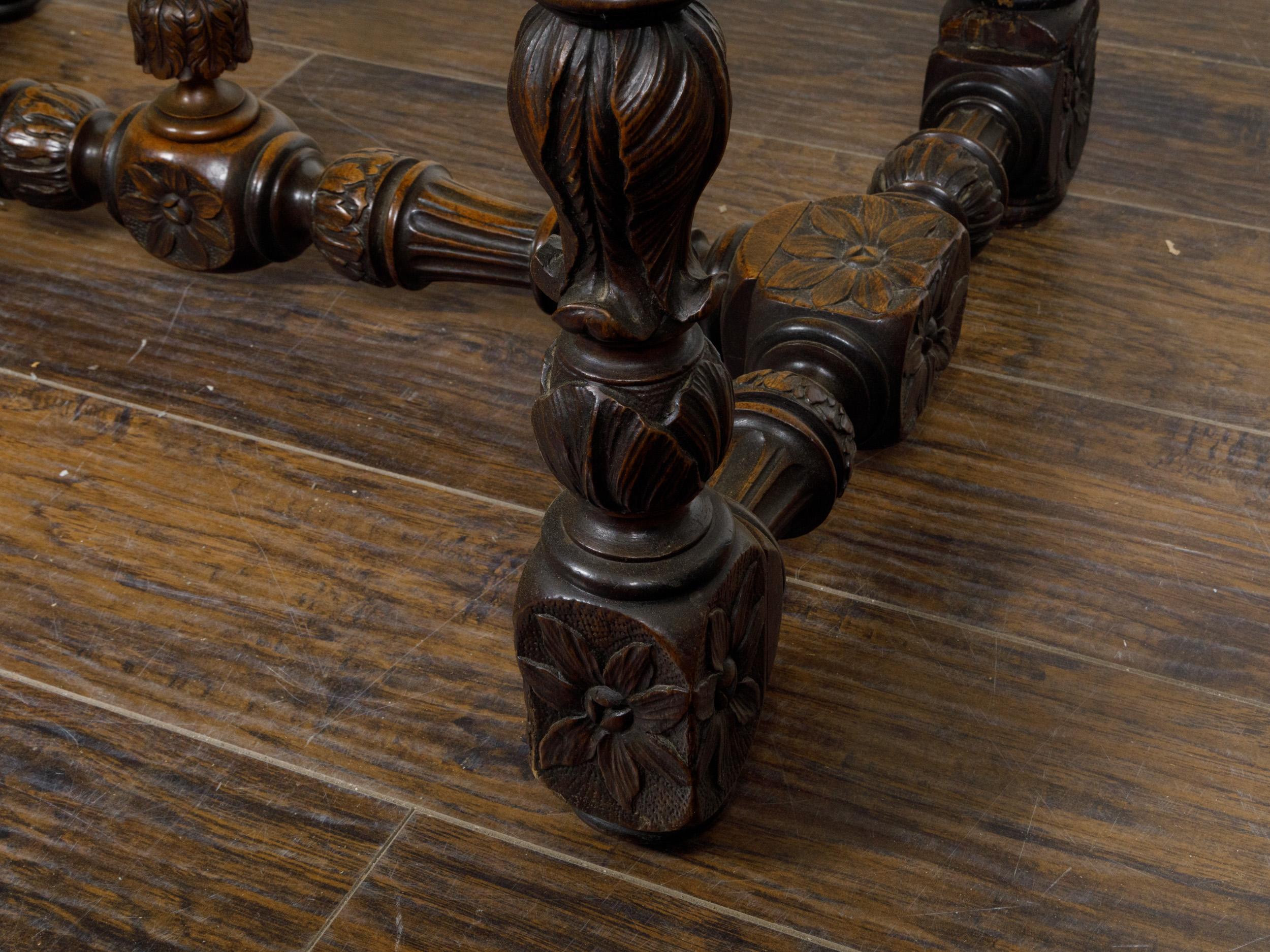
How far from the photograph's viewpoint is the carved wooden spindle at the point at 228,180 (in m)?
0.81

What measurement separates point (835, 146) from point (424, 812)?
0.66m

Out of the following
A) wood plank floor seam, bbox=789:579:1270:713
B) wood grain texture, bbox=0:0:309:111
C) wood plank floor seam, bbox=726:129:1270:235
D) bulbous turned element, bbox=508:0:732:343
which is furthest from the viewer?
wood grain texture, bbox=0:0:309:111

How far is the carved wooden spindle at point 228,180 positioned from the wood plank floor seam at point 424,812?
12.4 inches

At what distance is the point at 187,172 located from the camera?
0.84m

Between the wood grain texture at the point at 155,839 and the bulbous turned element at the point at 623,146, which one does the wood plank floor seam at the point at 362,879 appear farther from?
the bulbous turned element at the point at 623,146

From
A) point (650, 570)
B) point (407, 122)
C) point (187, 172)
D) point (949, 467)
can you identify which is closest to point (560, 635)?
point (650, 570)

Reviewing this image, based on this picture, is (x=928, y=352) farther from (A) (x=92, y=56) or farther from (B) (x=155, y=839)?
A: (A) (x=92, y=56)

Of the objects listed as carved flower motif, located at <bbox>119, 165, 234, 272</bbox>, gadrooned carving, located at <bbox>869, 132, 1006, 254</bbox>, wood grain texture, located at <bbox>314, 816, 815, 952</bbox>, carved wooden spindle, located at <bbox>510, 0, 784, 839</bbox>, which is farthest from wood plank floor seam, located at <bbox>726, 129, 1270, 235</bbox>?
wood grain texture, located at <bbox>314, 816, 815, 952</bbox>

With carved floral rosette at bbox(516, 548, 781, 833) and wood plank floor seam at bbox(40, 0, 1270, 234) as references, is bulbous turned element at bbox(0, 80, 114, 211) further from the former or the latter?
carved floral rosette at bbox(516, 548, 781, 833)

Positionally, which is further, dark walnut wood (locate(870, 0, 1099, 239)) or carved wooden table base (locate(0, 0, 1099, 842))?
dark walnut wood (locate(870, 0, 1099, 239))

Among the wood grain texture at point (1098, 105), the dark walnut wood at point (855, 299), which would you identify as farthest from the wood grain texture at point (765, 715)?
the wood grain texture at point (1098, 105)

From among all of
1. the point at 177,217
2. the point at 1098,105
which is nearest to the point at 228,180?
the point at 177,217

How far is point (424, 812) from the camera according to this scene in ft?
1.90

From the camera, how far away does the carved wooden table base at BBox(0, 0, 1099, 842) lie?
435 mm
